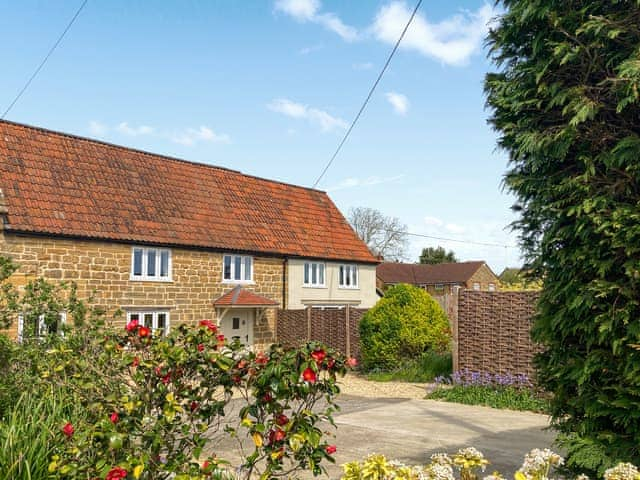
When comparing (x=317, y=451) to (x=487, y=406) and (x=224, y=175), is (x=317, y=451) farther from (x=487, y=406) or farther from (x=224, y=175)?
(x=224, y=175)

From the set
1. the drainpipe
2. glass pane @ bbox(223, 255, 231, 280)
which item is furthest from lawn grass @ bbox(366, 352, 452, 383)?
the drainpipe

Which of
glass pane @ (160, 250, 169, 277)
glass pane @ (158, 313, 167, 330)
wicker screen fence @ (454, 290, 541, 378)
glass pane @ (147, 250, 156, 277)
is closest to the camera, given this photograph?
wicker screen fence @ (454, 290, 541, 378)

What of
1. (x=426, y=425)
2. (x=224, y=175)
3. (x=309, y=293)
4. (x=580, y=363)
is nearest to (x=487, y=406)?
(x=426, y=425)

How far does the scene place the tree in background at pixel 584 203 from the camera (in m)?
4.57

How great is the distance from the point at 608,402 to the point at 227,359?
2.98m

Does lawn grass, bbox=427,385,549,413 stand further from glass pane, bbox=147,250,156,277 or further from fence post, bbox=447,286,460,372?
glass pane, bbox=147,250,156,277

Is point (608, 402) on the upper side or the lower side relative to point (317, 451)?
upper

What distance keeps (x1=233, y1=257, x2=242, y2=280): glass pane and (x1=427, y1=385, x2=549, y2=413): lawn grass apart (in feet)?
36.6

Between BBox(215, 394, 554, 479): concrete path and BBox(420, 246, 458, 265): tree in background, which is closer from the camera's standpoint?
BBox(215, 394, 554, 479): concrete path

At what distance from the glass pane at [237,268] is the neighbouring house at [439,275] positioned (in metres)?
40.1

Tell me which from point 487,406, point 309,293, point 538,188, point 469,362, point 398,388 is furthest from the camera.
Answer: point 309,293

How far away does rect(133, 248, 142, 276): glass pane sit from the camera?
1952 centimetres

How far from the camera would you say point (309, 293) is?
25750 millimetres

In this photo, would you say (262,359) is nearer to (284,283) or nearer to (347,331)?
(347,331)
